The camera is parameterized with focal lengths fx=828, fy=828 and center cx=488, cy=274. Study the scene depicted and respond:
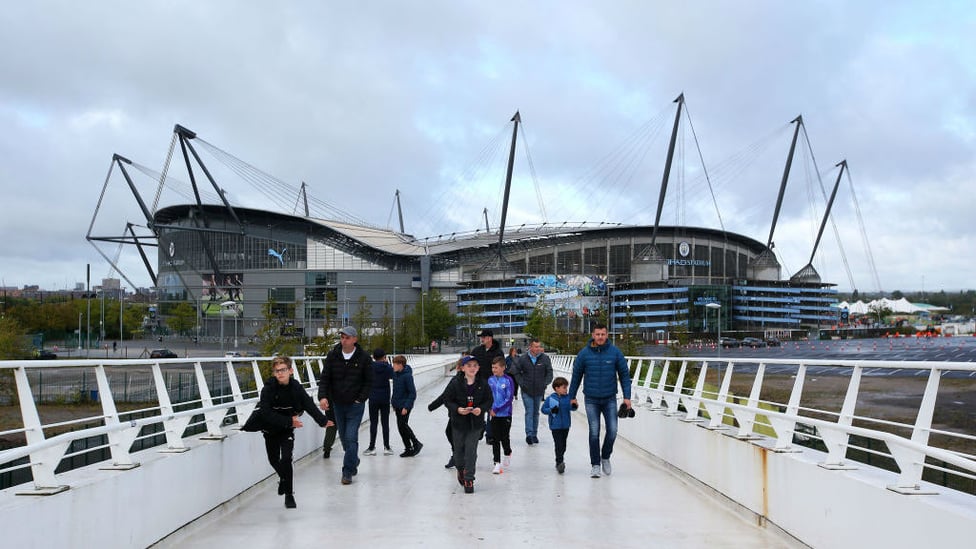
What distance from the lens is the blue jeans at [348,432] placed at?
11234 mm

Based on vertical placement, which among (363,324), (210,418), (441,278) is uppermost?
(441,278)

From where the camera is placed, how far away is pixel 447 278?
145 metres

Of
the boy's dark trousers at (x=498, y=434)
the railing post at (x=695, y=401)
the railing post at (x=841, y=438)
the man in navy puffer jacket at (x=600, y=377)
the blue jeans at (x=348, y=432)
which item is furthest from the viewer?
the boy's dark trousers at (x=498, y=434)

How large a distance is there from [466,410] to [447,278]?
13458 cm

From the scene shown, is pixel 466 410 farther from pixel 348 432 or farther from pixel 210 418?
pixel 210 418

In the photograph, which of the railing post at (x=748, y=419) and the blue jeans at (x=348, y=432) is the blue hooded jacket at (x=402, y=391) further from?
the railing post at (x=748, y=419)

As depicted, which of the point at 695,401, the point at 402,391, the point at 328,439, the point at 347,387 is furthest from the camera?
the point at 402,391

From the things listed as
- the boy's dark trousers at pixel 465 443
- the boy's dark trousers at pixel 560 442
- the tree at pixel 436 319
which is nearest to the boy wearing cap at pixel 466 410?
the boy's dark trousers at pixel 465 443

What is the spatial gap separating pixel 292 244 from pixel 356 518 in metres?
131

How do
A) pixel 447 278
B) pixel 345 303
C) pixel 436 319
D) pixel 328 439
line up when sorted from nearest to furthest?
pixel 328 439, pixel 436 319, pixel 345 303, pixel 447 278

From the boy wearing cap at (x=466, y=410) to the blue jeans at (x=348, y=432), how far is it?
1.39m

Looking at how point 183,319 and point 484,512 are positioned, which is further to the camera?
point 183,319

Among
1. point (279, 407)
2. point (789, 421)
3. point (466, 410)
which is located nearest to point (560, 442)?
point (466, 410)

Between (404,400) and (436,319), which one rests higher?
(436,319)
